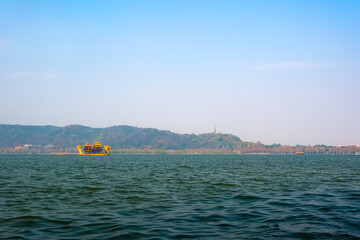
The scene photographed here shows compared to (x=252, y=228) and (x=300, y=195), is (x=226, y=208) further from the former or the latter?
(x=300, y=195)

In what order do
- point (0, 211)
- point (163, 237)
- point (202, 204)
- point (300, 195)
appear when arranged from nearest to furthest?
point (163, 237), point (0, 211), point (202, 204), point (300, 195)

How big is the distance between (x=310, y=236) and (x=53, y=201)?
15565mm

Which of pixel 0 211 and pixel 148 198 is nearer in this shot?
pixel 0 211

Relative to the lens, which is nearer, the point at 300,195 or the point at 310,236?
the point at 310,236

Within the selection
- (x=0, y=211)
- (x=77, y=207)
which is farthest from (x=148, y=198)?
(x=0, y=211)

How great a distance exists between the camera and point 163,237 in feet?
41.2

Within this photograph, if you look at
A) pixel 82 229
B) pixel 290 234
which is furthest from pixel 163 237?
pixel 290 234

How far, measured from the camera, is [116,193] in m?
25.0

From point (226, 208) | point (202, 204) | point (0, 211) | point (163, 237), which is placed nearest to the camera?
point (163, 237)

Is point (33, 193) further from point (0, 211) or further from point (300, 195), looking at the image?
point (300, 195)

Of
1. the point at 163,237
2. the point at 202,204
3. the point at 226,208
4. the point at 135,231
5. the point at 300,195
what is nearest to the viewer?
the point at 163,237

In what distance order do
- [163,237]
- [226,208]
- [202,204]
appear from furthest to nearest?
[202,204] → [226,208] → [163,237]

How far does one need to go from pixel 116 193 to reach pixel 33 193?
613cm

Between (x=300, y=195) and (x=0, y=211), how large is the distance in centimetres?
1962
